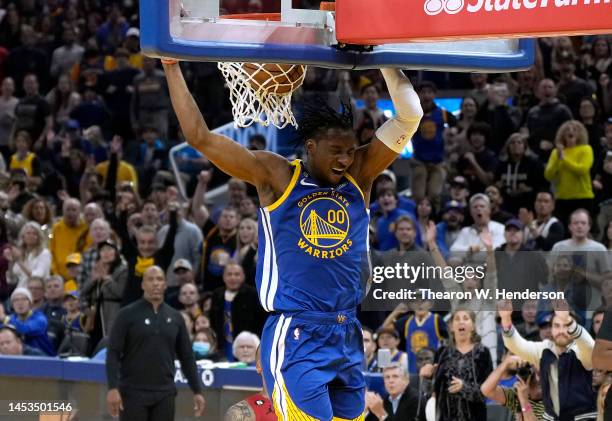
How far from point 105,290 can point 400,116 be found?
7540mm

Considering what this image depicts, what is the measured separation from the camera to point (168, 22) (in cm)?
607

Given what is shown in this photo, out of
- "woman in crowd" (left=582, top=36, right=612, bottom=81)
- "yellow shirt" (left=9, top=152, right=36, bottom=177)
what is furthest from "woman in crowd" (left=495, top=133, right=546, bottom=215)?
"yellow shirt" (left=9, top=152, right=36, bottom=177)

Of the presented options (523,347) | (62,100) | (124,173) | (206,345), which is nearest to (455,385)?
(523,347)

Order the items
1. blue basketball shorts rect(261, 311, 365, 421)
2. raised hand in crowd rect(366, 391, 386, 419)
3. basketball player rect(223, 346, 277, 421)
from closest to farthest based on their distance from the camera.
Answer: blue basketball shorts rect(261, 311, 365, 421)
basketball player rect(223, 346, 277, 421)
raised hand in crowd rect(366, 391, 386, 419)

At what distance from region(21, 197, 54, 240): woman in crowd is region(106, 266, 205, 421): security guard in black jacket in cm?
439

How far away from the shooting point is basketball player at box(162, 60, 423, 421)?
21.3 ft

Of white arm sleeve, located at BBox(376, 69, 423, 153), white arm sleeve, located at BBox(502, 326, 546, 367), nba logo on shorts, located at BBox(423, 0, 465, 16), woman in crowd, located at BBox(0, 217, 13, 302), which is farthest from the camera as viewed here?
woman in crowd, located at BBox(0, 217, 13, 302)

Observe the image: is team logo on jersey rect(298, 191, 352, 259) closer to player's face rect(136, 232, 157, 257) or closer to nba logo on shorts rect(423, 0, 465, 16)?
nba logo on shorts rect(423, 0, 465, 16)

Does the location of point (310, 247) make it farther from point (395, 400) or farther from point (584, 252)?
point (584, 252)

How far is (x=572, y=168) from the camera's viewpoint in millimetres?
13727

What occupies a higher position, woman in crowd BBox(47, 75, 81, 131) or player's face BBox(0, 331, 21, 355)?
woman in crowd BBox(47, 75, 81, 131)

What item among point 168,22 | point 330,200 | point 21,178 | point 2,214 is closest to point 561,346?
point 330,200

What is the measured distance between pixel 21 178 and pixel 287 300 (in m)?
10.4

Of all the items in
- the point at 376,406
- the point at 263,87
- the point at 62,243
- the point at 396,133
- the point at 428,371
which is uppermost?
the point at 263,87
